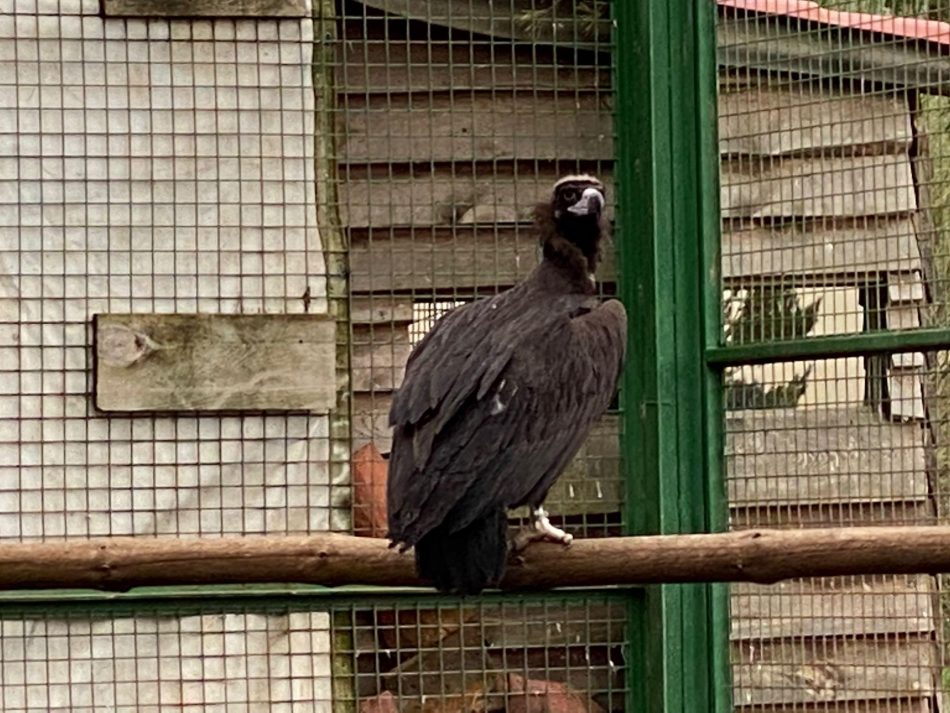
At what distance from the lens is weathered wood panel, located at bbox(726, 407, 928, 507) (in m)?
5.30

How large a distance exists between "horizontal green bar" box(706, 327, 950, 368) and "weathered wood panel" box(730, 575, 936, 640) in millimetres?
605

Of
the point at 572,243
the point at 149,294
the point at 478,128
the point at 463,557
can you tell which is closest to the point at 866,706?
the point at 572,243

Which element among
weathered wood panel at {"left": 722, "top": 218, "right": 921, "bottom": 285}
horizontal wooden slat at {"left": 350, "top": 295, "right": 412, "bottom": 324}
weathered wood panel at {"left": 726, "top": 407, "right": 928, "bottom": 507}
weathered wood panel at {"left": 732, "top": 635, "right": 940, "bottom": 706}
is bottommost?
weathered wood panel at {"left": 732, "top": 635, "right": 940, "bottom": 706}

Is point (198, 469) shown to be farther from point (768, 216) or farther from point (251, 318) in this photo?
point (768, 216)

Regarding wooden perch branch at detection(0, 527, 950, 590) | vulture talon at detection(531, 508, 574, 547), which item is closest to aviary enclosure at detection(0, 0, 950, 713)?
vulture talon at detection(531, 508, 574, 547)

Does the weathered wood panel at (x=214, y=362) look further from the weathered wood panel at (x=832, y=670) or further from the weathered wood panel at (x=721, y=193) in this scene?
the weathered wood panel at (x=832, y=670)

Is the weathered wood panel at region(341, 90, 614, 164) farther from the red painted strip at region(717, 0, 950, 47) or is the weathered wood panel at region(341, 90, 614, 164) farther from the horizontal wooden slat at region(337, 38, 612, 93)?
the red painted strip at region(717, 0, 950, 47)

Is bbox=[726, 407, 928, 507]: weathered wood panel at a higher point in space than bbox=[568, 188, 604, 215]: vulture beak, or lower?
lower

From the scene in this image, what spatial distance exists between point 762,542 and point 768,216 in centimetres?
175

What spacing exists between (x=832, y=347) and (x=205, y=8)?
1.93 meters

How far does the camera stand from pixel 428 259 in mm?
5566

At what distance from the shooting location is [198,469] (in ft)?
17.7

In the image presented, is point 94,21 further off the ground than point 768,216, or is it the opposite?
point 94,21

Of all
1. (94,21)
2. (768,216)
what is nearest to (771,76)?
(768,216)
